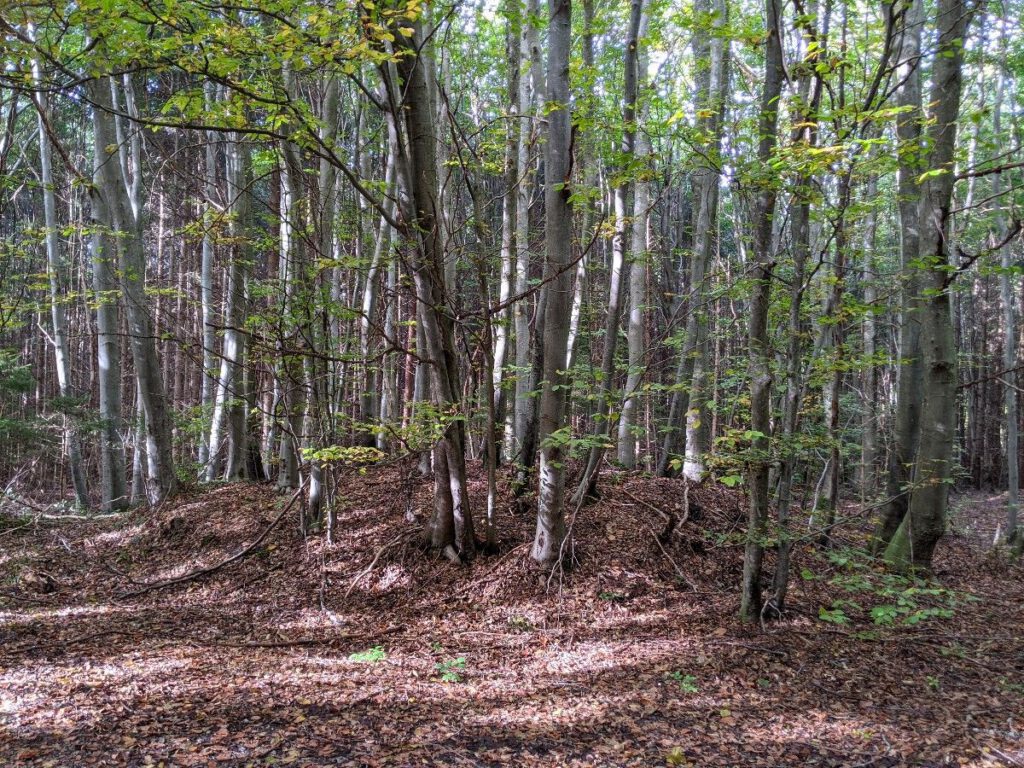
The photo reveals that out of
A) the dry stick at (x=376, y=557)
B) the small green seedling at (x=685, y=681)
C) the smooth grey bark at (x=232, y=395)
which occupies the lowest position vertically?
the small green seedling at (x=685, y=681)

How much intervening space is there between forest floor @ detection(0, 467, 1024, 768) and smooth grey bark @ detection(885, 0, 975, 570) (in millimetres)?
915

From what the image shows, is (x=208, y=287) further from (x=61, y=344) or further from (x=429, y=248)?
(x=61, y=344)

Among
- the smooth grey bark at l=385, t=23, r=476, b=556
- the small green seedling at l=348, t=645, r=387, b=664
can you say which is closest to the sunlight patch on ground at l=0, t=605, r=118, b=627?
the small green seedling at l=348, t=645, r=387, b=664

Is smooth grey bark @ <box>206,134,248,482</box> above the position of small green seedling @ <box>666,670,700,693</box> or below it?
above

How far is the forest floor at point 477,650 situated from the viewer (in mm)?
3549

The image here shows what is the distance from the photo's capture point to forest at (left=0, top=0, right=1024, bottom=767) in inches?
156

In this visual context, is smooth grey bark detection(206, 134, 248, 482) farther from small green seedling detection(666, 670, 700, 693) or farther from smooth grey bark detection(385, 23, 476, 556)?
small green seedling detection(666, 670, 700, 693)

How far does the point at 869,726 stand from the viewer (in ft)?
12.9

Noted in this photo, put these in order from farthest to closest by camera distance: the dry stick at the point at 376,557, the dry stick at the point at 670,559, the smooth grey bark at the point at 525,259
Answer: the smooth grey bark at the point at 525,259 < the dry stick at the point at 670,559 < the dry stick at the point at 376,557

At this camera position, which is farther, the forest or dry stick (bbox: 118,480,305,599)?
dry stick (bbox: 118,480,305,599)

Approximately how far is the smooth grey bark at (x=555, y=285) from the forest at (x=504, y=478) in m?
0.03

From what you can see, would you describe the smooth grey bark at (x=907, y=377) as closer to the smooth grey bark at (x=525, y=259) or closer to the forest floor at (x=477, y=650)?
the forest floor at (x=477, y=650)

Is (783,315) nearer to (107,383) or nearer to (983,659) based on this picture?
(983,659)

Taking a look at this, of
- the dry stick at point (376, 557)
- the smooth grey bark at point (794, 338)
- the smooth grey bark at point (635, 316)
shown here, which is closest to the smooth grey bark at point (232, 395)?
the dry stick at point (376, 557)
